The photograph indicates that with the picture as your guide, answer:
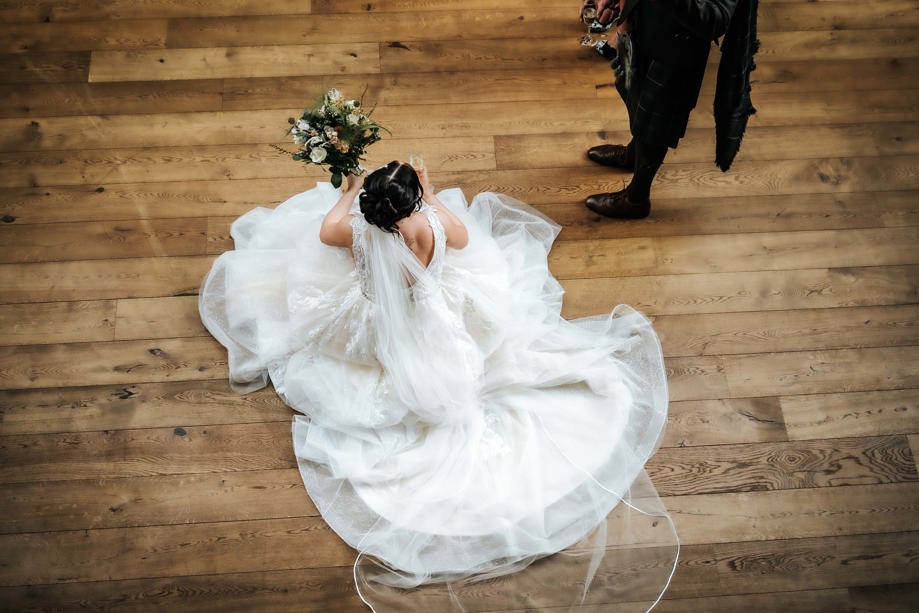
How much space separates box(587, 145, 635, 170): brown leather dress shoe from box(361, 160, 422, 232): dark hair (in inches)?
47.9

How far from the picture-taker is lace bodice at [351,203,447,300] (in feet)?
7.59

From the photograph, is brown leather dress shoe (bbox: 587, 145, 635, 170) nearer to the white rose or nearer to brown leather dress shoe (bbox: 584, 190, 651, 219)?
brown leather dress shoe (bbox: 584, 190, 651, 219)

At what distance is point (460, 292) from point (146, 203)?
1402mm

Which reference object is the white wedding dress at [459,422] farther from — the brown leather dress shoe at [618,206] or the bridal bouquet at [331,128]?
the brown leather dress shoe at [618,206]

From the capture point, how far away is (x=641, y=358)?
8.90ft

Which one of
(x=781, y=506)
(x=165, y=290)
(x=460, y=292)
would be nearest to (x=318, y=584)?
(x=460, y=292)

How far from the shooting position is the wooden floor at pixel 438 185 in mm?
2545

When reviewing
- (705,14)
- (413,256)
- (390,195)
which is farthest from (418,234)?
(705,14)

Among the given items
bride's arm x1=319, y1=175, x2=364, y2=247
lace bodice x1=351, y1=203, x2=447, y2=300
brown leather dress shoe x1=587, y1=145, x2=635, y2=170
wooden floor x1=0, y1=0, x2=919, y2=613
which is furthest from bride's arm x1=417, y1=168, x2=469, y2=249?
brown leather dress shoe x1=587, y1=145, x2=635, y2=170

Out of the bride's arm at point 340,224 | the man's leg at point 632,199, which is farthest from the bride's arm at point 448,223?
the man's leg at point 632,199

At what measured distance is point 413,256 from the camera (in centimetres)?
233

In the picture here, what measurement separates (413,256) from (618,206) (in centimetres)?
106

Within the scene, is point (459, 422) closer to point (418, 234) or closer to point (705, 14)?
point (418, 234)

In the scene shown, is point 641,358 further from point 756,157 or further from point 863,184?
point 863,184
